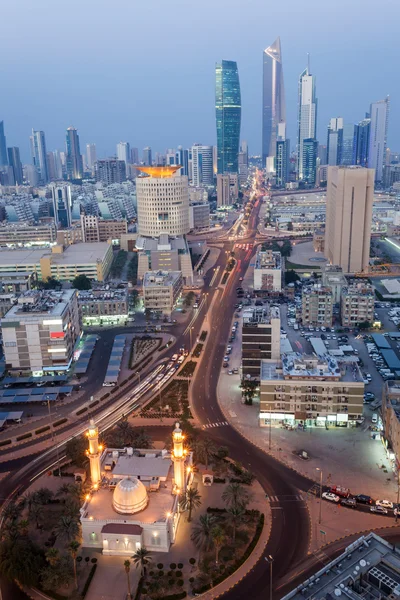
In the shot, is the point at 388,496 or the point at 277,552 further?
the point at 388,496

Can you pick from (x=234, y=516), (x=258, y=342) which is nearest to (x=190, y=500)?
(x=234, y=516)

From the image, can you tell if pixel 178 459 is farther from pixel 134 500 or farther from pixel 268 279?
pixel 268 279

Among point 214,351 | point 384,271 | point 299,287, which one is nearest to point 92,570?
point 214,351

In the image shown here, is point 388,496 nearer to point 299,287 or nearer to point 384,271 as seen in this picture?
point 299,287

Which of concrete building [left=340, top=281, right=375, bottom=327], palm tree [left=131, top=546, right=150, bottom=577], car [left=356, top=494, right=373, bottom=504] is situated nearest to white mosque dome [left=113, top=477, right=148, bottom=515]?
palm tree [left=131, top=546, right=150, bottom=577]

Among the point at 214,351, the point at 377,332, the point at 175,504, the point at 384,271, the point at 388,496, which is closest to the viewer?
the point at 175,504

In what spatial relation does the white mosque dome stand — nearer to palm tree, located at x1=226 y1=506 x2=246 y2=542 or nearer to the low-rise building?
palm tree, located at x1=226 y1=506 x2=246 y2=542

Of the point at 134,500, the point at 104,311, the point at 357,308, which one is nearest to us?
the point at 134,500
